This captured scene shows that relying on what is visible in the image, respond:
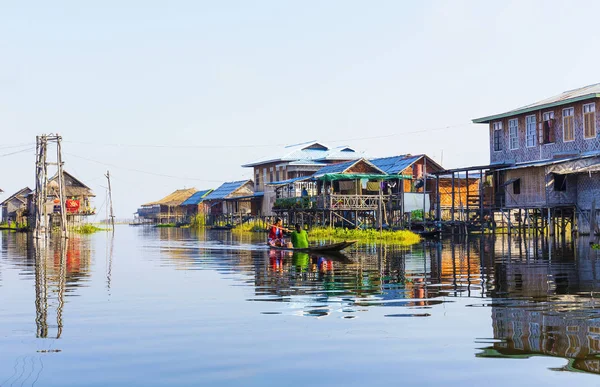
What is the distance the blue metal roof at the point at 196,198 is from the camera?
9406 centimetres

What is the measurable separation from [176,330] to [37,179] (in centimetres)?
4072

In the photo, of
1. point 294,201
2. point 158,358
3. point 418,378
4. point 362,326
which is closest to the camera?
point 418,378

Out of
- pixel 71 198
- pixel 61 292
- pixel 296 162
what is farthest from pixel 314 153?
pixel 61 292

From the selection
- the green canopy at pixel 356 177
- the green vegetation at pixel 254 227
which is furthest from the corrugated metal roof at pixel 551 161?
the green vegetation at pixel 254 227

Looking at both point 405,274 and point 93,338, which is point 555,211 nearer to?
point 405,274

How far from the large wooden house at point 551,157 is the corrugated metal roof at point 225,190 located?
41.6 metres

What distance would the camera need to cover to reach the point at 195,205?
9744cm

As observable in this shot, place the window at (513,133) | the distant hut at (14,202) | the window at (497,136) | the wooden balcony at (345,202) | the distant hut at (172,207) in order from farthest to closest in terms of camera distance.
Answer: the distant hut at (172,207)
the distant hut at (14,202)
the wooden balcony at (345,202)
the window at (497,136)
the window at (513,133)

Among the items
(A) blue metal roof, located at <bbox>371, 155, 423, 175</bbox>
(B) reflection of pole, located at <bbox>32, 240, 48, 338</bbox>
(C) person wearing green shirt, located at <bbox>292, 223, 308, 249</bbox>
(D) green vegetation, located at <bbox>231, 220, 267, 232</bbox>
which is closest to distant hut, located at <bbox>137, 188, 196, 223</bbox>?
(D) green vegetation, located at <bbox>231, 220, 267, 232</bbox>

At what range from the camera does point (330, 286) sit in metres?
16.0

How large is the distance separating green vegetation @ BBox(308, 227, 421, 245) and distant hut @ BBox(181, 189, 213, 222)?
156 ft

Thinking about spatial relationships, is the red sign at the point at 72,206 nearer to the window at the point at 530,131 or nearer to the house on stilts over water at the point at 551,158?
the house on stilts over water at the point at 551,158

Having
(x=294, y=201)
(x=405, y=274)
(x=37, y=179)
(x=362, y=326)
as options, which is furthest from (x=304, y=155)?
(x=362, y=326)

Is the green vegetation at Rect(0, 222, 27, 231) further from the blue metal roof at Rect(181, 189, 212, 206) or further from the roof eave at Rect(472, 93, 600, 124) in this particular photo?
the roof eave at Rect(472, 93, 600, 124)
